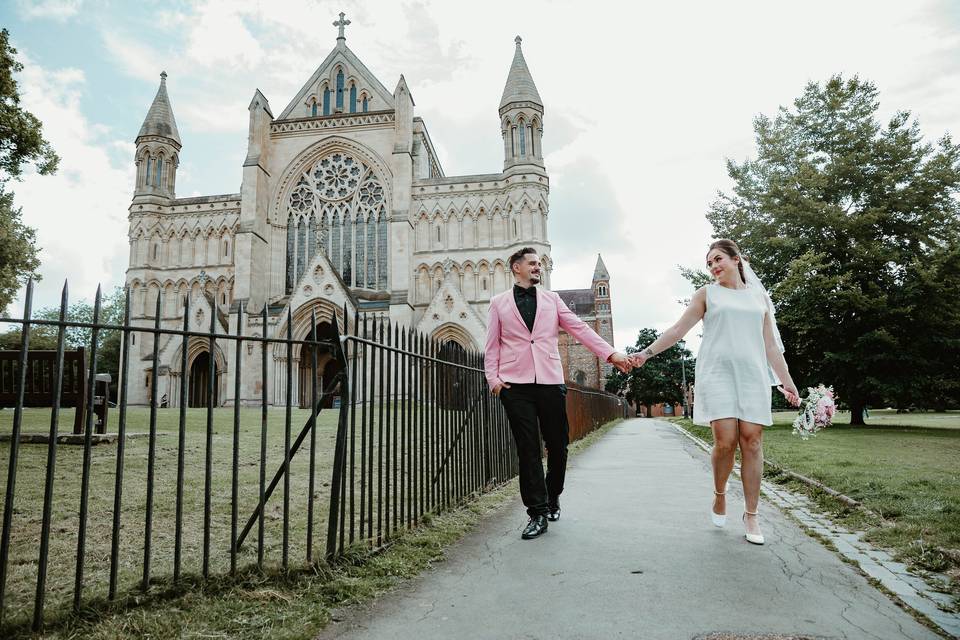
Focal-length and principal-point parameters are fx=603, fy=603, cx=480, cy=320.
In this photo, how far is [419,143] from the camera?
33.5 metres

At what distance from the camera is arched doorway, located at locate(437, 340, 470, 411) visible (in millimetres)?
5285

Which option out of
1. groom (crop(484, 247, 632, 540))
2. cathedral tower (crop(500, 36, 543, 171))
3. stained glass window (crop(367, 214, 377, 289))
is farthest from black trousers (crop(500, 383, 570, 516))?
cathedral tower (crop(500, 36, 543, 171))

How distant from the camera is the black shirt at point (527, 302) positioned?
432 cm

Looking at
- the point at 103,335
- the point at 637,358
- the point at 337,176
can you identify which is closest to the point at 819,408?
the point at 637,358

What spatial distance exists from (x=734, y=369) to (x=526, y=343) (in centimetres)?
138

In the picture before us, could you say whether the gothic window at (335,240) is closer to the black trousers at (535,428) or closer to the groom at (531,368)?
the groom at (531,368)

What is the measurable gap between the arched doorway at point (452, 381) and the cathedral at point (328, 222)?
2319cm

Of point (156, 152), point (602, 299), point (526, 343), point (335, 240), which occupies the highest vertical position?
point (156, 152)

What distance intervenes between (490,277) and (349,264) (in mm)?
7341

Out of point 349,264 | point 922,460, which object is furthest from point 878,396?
point 349,264

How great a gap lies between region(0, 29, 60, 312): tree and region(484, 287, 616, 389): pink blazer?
11504mm

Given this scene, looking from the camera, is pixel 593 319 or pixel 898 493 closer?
pixel 898 493

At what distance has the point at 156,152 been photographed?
32.8m

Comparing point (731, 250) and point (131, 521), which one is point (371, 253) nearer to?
point (131, 521)
